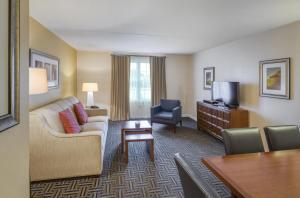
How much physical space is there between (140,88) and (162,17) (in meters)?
4.02

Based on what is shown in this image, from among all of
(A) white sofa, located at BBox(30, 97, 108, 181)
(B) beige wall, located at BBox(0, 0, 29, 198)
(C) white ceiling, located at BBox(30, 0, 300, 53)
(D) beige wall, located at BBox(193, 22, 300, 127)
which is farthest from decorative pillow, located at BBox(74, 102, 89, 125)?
(D) beige wall, located at BBox(193, 22, 300, 127)

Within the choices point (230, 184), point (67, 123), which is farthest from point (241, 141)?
point (67, 123)

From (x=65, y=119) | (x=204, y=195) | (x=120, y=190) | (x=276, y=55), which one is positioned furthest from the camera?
(x=276, y=55)

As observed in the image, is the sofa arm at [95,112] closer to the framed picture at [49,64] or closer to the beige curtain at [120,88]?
the framed picture at [49,64]

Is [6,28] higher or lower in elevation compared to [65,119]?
higher

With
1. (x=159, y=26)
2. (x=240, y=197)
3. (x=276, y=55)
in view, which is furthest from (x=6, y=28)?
(x=276, y=55)

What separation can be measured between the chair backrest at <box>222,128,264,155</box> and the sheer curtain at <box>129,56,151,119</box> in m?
5.07

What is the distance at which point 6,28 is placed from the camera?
1034 millimetres

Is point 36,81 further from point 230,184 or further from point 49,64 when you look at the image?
point 49,64

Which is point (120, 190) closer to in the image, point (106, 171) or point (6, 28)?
point (106, 171)

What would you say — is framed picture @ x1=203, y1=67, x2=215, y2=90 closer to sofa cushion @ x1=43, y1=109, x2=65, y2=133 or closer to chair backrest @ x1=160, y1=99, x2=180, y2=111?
chair backrest @ x1=160, y1=99, x2=180, y2=111

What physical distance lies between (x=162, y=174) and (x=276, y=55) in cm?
283

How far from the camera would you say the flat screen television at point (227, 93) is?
4285mm

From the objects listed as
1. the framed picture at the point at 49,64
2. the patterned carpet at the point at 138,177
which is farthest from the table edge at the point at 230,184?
the framed picture at the point at 49,64
